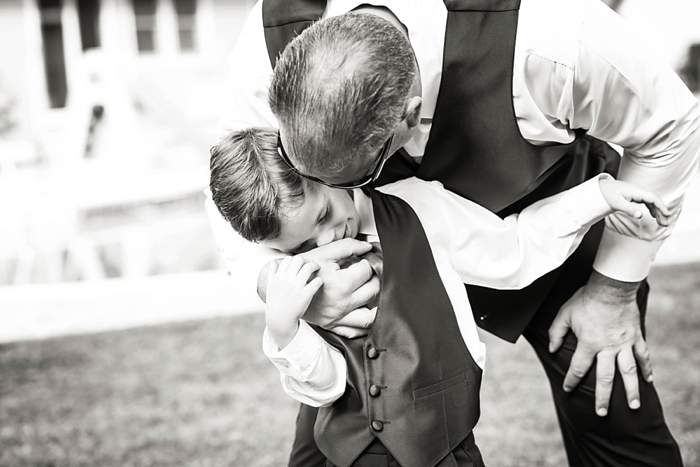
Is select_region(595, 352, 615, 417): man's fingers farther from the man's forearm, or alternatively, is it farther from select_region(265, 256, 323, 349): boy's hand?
select_region(265, 256, 323, 349): boy's hand

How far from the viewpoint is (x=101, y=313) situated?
606cm

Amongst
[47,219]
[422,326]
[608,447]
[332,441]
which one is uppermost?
[422,326]

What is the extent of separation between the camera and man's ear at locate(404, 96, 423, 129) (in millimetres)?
1669

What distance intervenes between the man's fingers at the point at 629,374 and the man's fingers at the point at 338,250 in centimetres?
73

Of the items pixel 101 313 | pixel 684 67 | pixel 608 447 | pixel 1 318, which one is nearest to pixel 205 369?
pixel 101 313

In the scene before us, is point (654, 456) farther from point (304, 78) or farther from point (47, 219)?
point (47, 219)

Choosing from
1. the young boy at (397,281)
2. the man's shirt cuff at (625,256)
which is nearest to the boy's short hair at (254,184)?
the young boy at (397,281)

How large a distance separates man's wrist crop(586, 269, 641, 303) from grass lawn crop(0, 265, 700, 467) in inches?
62.8

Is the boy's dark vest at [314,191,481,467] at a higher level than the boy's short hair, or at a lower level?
lower

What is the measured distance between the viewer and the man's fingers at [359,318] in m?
1.84

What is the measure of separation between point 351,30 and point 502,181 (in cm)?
58

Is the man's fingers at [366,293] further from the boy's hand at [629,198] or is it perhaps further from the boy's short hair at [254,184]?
the boy's hand at [629,198]

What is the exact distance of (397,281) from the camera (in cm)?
185

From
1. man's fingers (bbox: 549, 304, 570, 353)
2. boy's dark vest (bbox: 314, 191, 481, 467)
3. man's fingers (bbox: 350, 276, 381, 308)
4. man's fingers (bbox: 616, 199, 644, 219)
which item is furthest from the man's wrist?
man's fingers (bbox: 350, 276, 381, 308)
